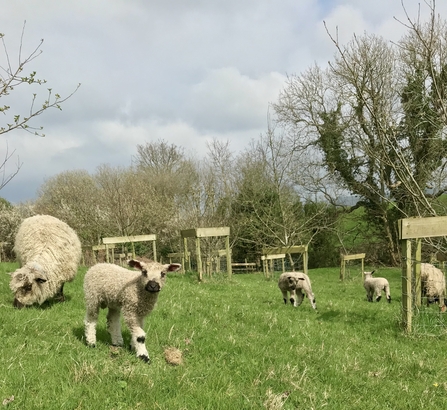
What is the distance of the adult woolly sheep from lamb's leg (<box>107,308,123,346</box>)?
2936 mm

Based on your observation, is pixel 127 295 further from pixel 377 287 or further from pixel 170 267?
pixel 377 287

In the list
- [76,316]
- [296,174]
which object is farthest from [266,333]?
[296,174]

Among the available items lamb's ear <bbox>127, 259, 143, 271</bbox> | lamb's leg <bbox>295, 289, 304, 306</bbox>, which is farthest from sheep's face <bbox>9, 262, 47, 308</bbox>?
lamb's leg <bbox>295, 289, 304, 306</bbox>

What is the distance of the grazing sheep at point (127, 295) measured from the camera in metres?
5.61

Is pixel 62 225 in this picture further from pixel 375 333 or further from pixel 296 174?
pixel 296 174

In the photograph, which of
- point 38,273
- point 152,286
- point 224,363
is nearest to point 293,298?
point 224,363

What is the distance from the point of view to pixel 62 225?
10.8m

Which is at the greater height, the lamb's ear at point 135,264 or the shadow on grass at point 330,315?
the lamb's ear at point 135,264

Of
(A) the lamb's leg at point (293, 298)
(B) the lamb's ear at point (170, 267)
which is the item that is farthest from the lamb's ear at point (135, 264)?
(A) the lamb's leg at point (293, 298)

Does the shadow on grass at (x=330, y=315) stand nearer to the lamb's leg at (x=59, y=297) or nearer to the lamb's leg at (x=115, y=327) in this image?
the lamb's leg at (x=115, y=327)

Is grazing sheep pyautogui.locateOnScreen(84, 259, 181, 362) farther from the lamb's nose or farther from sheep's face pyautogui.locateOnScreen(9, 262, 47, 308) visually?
sheep's face pyautogui.locateOnScreen(9, 262, 47, 308)

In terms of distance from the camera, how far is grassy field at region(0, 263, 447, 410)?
4449 mm

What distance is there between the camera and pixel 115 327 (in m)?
6.22

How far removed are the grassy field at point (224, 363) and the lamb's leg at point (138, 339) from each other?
13 centimetres
